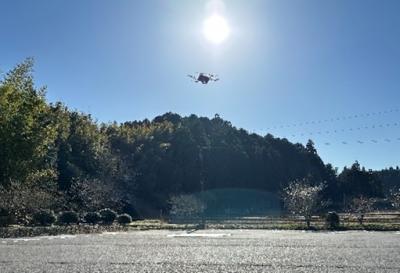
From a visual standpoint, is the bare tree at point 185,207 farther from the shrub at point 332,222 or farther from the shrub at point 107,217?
the shrub at point 332,222

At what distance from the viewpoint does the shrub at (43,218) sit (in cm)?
2612

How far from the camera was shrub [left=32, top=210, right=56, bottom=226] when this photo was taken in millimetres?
26125

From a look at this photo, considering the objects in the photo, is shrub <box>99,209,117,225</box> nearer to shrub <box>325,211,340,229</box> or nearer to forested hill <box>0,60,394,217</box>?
Result: forested hill <box>0,60,394,217</box>

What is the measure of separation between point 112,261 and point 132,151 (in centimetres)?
4801

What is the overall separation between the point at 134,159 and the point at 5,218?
31775 mm

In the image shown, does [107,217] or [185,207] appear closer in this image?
[107,217]

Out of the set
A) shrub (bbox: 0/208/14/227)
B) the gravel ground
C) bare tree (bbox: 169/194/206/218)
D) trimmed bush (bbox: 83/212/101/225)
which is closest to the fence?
trimmed bush (bbox: 83/212/101/225)

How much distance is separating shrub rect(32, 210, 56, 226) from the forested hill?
133cm

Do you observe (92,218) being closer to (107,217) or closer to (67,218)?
(107,217)

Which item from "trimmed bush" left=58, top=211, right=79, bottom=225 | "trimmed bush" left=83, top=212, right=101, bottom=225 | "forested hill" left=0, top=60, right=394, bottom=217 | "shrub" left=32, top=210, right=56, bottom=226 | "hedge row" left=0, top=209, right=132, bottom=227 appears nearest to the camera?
"forested hill" left=0, top=60, right=394, bottom=217

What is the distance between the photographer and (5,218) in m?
25.0

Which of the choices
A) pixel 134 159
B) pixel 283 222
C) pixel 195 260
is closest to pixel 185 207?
pixel 134 159

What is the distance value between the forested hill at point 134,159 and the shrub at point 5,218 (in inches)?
47.6

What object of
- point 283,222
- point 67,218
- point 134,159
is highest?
point 134,159
